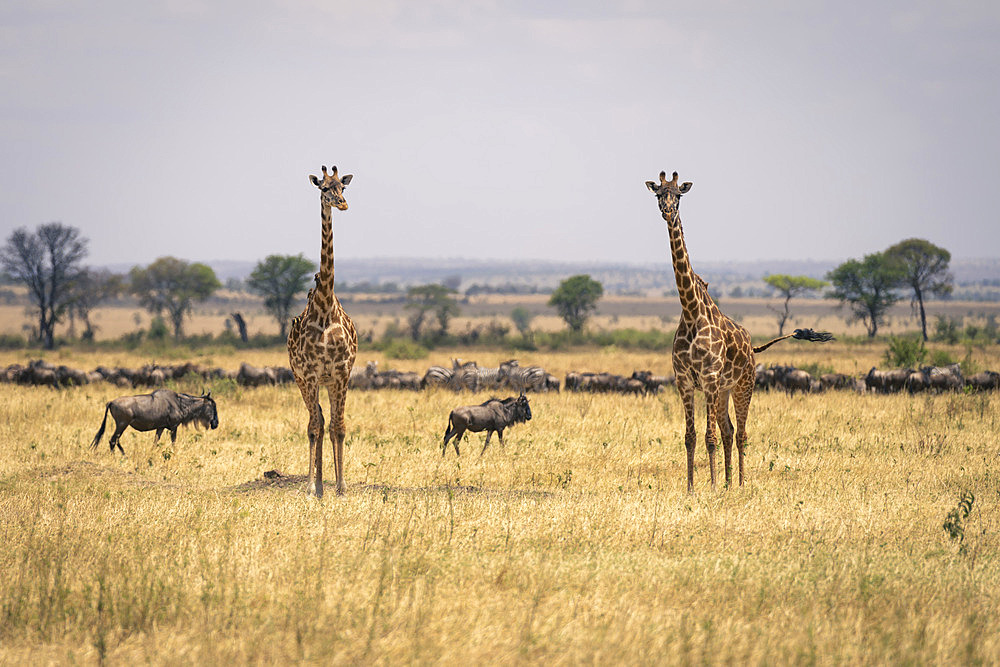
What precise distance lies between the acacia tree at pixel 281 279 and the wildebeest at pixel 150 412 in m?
43.2

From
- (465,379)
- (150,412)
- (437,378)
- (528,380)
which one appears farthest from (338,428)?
(437,378)

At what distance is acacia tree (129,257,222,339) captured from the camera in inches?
2479

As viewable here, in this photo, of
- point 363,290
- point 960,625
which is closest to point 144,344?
point 960,625

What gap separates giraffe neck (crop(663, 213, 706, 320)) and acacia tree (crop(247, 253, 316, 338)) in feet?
162

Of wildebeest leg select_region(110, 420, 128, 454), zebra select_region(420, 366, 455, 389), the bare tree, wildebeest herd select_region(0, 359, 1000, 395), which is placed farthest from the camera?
the bare tree

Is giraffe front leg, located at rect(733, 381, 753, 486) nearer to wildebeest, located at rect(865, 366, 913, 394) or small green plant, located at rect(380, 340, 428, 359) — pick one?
wildebeest, located at rect(865, 366, 913, 394)

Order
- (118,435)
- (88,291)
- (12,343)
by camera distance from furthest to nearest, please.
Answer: (88,291) < (12,343) < (118,435)

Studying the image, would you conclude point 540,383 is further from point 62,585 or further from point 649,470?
point 62,585

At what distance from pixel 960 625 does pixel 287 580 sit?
551 centimetres

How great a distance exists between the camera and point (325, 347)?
10.5 metres

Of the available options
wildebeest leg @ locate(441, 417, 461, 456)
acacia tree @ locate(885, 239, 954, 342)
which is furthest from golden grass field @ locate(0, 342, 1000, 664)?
acacia tree @ locate(885, 239, 954, 342)

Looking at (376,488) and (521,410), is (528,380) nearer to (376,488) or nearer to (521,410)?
(521,410)

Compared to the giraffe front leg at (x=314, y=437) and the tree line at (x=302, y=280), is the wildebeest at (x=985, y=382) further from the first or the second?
the tree line at (x=302, y=280)

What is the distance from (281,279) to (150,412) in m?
45.6
